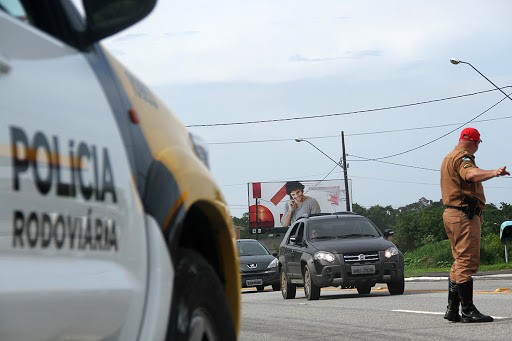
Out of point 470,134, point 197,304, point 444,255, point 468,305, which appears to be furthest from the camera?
point 444,255

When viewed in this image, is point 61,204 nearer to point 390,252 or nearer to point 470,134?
point 470,134

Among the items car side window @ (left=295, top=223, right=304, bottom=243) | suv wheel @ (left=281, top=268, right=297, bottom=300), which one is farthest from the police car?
suv wheel @ (left=281, top=268, right=297, bottom=300)

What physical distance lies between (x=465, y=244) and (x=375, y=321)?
146cm

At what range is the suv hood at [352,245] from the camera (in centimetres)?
1956

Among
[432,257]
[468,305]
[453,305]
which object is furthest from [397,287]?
[432,257]

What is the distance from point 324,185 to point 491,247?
37.4 meters

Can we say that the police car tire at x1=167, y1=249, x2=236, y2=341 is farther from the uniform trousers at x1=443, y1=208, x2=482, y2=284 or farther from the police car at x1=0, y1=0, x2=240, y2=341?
the uniform trousers at x1=443, y1=208, x2=482, y2=284

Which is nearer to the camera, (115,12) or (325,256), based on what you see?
(115,12)

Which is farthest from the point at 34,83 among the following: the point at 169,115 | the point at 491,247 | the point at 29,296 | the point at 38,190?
the point at 491,247

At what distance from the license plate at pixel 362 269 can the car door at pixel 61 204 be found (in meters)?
15.9

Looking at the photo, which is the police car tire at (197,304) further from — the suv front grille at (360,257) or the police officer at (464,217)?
the suv front grille at (360,257)

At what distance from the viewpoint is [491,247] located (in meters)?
47.8

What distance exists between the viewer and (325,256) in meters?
19.5

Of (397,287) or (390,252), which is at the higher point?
(390,252)
